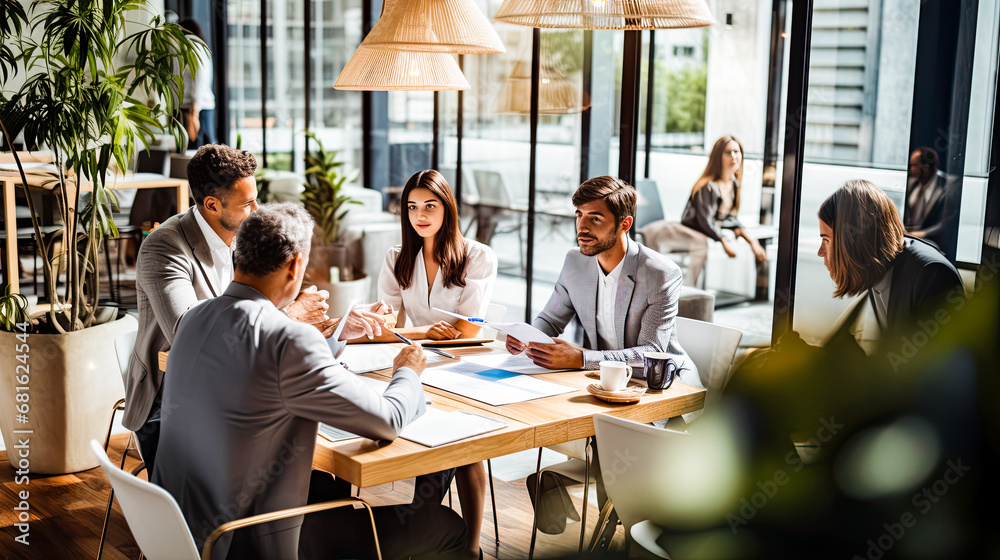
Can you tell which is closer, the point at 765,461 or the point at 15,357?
the point at 765,461

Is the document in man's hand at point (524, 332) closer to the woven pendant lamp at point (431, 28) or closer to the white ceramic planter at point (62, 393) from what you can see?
the woven pendant lamp at point (431, 28)

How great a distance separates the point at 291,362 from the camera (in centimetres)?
188

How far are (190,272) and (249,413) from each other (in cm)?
112

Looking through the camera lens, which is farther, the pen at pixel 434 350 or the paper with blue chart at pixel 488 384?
the pen at pixel 434 350

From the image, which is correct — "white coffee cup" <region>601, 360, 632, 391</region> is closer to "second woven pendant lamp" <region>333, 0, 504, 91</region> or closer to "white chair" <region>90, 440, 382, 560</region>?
"white chair" <region>90, 440, 382, 560</region>

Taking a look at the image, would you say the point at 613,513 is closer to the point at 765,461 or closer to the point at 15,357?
the point at 765,461

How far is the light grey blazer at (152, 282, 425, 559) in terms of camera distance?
1886mm

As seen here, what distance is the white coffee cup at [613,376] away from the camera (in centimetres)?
240

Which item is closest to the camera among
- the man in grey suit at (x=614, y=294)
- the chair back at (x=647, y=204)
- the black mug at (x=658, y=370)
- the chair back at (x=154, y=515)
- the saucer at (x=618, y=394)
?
the chair back at (x=154, y=515)

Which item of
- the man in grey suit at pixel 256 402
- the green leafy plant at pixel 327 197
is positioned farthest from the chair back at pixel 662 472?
the green leafy plant at pixel 327 197

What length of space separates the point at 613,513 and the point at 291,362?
122 cm

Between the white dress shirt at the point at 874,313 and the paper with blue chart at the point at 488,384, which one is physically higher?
the white dress shirt at the point at 874,313

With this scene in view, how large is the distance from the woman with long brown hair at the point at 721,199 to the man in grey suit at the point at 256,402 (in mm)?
2235

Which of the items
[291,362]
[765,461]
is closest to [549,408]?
[291,362]
